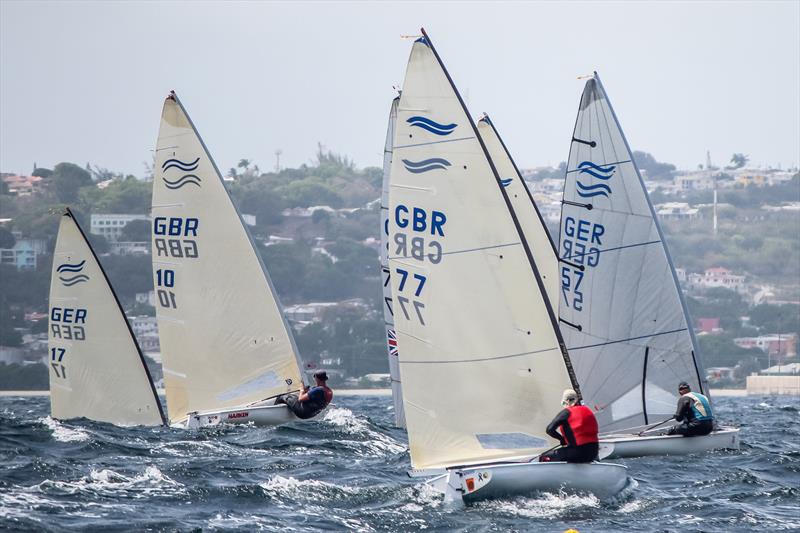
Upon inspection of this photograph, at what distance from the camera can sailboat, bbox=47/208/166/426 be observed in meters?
25.2

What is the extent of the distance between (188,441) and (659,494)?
8.59m

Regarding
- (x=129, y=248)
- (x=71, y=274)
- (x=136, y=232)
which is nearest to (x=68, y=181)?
(x=136, y=232)

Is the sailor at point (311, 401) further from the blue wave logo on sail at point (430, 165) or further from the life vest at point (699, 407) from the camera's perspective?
the blue wave logo on sail at point (430, 165)

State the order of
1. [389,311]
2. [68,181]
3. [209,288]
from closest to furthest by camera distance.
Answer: [389,311], [209,288], [68,181]

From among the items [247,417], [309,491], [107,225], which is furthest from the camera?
[107,225]

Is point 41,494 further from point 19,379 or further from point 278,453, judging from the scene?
point 19,379

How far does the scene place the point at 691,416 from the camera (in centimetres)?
2048

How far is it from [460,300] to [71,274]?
1119 centimetres

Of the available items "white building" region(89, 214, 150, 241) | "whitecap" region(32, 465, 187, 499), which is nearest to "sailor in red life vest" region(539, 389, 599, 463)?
"whitecap" region(32, 465, 187, 499)

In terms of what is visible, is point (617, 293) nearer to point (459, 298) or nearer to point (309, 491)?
point (459, 298)

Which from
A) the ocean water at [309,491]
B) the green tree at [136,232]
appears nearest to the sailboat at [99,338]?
the ocean water at [309,491]

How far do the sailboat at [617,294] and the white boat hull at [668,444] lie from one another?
0.11 meters

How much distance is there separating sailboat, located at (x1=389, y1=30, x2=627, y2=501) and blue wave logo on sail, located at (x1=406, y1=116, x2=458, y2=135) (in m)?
0.01

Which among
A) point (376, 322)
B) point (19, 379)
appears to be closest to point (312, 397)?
point (19, 379)
